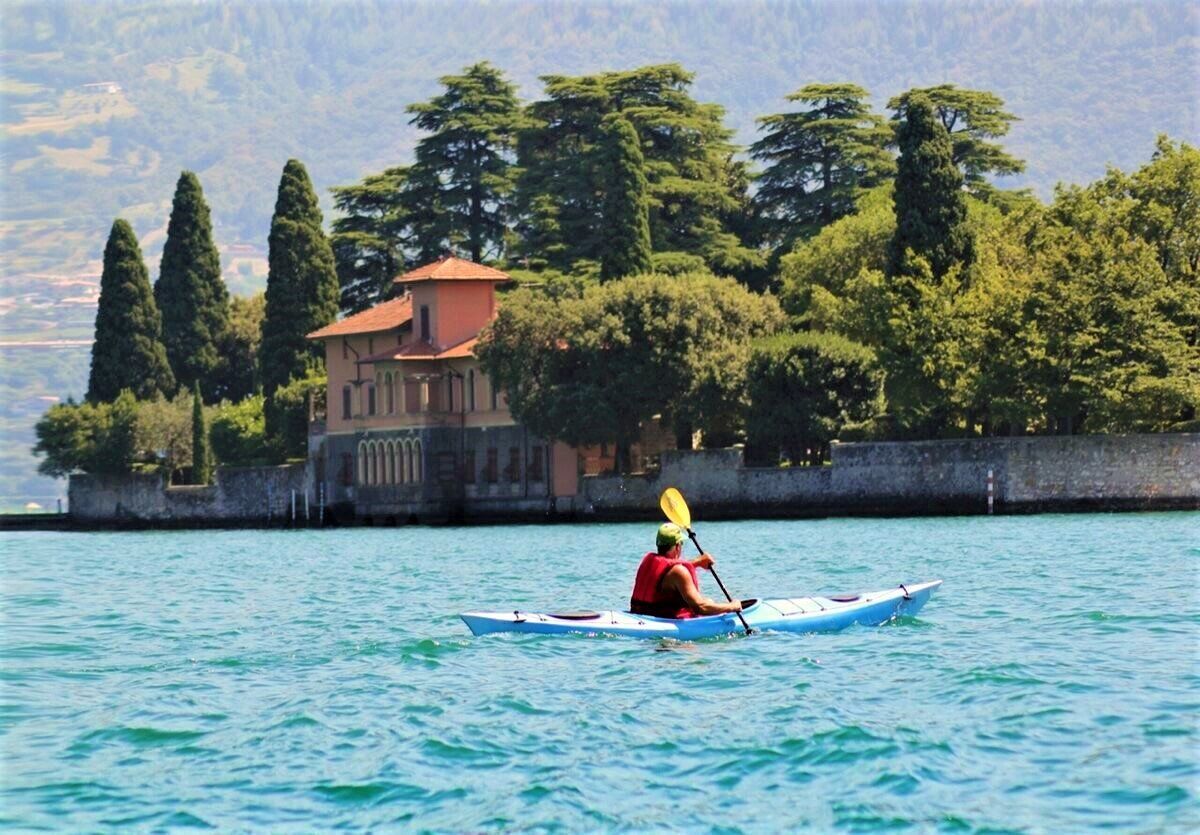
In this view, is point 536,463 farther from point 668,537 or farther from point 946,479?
point 668,537

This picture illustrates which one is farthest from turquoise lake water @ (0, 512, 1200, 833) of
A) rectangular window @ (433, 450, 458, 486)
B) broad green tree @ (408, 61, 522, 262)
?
broad green tree @ (408, 61, 522, 262)

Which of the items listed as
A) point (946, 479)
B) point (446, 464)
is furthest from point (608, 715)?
point (446, 464)

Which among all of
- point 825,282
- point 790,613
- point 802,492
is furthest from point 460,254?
point 790,613

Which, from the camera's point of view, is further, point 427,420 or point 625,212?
point 427,420

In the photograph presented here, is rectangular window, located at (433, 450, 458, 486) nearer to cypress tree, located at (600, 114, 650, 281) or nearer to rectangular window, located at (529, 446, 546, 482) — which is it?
rectangular window, located at (529, 446, 546, 482)

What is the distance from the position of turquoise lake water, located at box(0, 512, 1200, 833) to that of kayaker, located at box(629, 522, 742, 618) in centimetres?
48

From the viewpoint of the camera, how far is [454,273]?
84.9 m

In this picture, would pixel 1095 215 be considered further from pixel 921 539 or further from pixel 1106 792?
pixel 1106 792

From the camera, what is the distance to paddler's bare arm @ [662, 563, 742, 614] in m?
25.9

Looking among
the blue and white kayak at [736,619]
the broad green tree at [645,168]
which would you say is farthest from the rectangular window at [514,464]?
the blue and white kayak at [736,619]

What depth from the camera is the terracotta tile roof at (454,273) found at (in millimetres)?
84500

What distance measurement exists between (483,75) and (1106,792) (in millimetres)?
84797

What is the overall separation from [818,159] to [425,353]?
16.6 m

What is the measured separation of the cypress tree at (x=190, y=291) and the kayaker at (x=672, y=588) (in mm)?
73034
